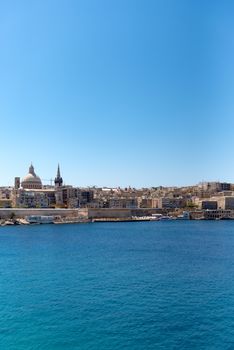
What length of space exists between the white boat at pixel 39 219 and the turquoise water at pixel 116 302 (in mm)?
32084

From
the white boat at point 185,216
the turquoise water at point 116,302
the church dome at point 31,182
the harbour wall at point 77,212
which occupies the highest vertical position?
the church dome at point 31,182

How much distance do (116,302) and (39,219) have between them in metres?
43.2

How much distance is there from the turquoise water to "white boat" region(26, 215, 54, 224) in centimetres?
3208

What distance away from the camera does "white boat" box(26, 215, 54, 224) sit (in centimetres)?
5475

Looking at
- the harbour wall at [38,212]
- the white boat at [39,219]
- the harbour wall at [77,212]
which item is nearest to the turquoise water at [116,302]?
the white boat at [39,219]

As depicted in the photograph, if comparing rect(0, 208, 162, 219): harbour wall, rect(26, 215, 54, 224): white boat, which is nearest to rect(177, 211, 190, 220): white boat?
rect(0, 208, 162, 219): harbour wall

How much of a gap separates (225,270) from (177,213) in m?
52.3

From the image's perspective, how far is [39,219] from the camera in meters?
55.2

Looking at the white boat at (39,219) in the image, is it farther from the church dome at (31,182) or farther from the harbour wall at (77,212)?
the church dome at (31,182)

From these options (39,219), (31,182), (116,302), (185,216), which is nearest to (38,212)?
(39,219)

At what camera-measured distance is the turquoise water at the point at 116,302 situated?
32.9ft

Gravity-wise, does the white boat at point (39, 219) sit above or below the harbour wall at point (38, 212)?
below

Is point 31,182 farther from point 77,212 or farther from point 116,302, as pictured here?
point 116,302

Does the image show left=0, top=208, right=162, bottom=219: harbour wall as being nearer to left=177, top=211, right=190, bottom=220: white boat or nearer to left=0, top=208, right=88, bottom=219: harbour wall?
left=0, top=208, right=88, bottom=219: harbour wall
